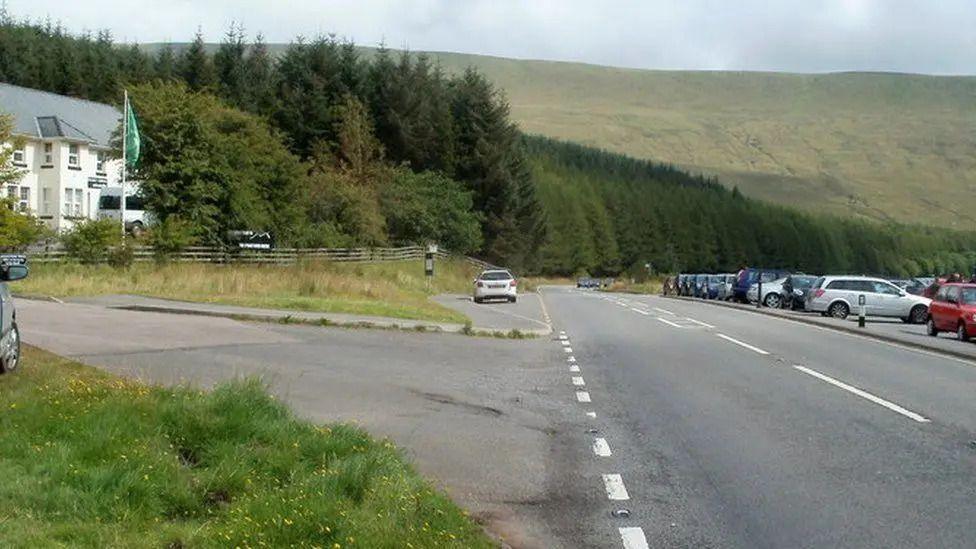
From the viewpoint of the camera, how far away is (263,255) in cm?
5378

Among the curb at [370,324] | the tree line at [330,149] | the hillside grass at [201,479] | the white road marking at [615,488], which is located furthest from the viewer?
the tree line at [330,149]

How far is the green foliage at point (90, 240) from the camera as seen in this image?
1710 inches

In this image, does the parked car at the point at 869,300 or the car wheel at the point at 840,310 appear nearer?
the parked car at the point at 869,300

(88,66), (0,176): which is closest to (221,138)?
(0,176)

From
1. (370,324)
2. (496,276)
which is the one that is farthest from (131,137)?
(370,324)

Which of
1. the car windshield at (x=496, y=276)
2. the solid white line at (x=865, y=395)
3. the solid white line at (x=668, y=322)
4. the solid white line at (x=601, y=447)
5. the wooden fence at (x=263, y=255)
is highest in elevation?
the wooden fence at (x=263, y=255)

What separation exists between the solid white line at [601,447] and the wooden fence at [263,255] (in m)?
34.0

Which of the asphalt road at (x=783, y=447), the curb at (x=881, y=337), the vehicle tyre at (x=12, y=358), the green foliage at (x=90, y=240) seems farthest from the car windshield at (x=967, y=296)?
the green foliage at (x=90, y=240)

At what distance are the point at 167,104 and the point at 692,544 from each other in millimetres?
45481

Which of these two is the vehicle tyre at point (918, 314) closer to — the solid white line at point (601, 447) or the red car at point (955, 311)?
the red car at point (955, 311)

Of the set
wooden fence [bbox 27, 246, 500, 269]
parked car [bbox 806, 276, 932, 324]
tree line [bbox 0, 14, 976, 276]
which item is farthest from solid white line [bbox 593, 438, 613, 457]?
tree line [bbox 0, 14, 976, 276]

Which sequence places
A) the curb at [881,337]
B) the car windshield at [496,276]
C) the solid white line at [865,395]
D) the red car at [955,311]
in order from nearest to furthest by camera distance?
1. the solid white line at [865,395]
2. the curb at [881,337]
3. the red car at [955,311]
4. the car windshield at [496,276]

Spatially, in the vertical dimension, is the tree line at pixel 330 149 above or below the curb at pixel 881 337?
above

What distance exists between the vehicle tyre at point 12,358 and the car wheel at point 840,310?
3635 centimetres
